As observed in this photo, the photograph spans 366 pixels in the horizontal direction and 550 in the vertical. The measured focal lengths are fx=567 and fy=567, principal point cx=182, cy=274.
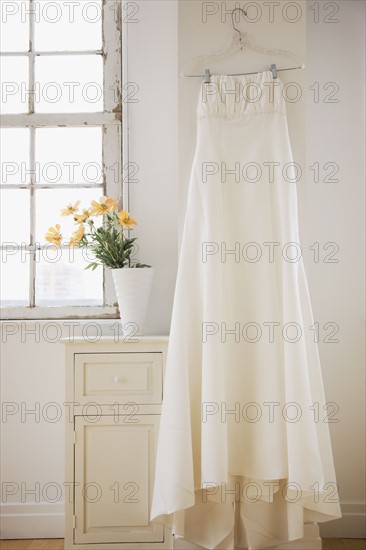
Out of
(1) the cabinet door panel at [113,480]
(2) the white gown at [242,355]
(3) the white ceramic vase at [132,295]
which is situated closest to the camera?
(2) the white gown at [242,355]

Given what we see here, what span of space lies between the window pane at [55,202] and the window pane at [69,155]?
47 mm

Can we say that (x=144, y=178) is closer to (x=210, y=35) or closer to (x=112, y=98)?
(x=112, y=98)

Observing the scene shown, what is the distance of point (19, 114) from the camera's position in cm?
267

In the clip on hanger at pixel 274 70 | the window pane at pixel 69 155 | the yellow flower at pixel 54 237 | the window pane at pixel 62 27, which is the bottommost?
the yellow flower at pixel 54 237

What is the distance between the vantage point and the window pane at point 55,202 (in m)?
2.67

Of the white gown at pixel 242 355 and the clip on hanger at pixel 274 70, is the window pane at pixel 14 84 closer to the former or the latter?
the white gown at pixel 242 355

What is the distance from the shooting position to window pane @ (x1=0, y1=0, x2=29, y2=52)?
2.71 meters

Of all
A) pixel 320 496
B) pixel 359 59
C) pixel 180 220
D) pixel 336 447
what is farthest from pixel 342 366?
pixel 359 59

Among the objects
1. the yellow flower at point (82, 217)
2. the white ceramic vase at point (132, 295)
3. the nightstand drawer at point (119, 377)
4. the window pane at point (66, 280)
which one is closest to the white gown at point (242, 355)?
the nightstand drawer at point (119, 377)

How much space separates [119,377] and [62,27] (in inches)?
67.3

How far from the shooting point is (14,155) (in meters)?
2.69

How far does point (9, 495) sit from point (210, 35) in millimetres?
2141

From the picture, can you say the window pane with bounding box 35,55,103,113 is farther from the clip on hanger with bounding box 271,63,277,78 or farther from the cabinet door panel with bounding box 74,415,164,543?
the cabinet door panel with bounding box 74,415,164,543

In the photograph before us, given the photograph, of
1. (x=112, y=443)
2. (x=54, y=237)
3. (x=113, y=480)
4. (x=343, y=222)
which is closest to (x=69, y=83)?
(x=54, y=237)
